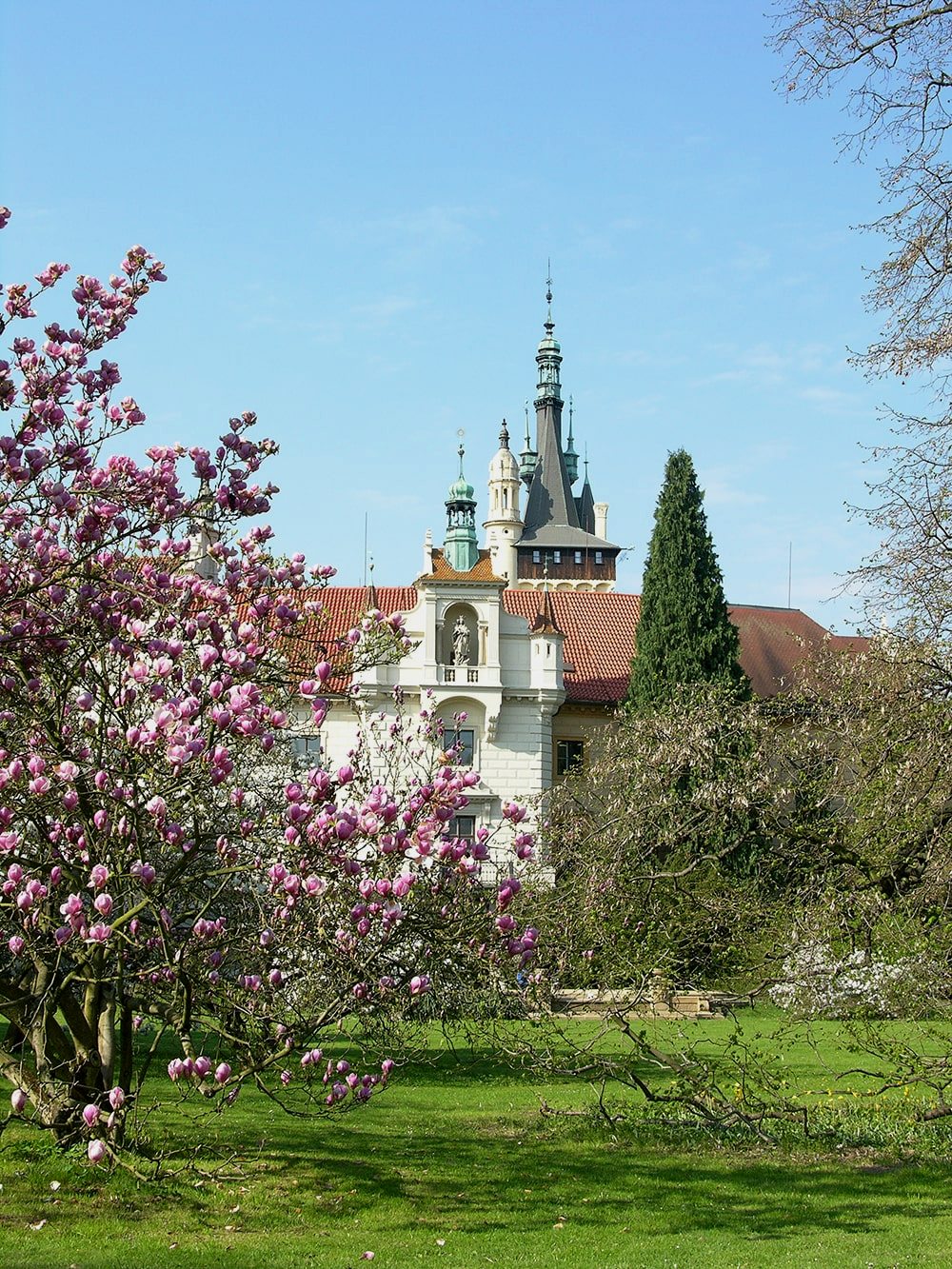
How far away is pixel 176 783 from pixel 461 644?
105 feet

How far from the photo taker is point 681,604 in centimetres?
3538

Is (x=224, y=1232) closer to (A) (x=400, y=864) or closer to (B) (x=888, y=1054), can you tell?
(A) (x=400, y=864)

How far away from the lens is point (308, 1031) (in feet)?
23.7

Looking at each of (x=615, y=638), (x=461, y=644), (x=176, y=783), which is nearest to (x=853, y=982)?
(x=176, y=783)

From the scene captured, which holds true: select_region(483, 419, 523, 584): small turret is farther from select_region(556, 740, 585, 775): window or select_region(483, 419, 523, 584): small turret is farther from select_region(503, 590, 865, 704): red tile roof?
select_region(556, 740, 585, 775): window

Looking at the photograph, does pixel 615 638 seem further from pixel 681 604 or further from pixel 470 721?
pixel 681 604

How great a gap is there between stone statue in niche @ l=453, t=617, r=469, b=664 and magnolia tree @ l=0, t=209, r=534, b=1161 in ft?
98.3

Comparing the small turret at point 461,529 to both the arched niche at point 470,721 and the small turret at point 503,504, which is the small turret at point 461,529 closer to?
the arched niche at point 470,721

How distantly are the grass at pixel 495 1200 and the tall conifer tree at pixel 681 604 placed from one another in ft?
77.2

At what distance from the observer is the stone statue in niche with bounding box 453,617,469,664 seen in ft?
125

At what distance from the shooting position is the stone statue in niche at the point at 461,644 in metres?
38.2

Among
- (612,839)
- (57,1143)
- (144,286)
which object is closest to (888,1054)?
(612,839)

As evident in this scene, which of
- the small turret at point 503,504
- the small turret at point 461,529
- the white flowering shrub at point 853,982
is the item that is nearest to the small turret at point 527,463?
the small turret at point 503,504

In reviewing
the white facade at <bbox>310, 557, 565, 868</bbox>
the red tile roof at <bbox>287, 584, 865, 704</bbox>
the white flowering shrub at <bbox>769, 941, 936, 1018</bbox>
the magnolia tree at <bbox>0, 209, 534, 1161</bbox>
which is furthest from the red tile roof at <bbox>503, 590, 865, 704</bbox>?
the magnolia tree at <bbox>0, 209, 534, 1161</bbox>
